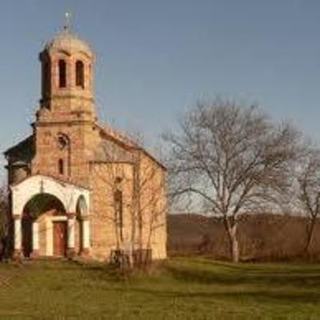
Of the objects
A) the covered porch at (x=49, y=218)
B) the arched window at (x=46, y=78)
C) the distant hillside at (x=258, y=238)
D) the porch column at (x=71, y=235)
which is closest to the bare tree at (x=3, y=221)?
the covered porch at (x=49, y=218)

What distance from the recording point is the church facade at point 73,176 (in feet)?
158

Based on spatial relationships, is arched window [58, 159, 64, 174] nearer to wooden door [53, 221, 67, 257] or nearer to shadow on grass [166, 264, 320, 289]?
wooden door [53, 221, 67, 257]

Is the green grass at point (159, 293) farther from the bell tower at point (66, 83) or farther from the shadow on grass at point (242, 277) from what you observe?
the bell tower at point (66, 83)

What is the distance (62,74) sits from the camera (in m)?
51.9

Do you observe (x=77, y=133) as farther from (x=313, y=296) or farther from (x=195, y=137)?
(x=313, y=296)

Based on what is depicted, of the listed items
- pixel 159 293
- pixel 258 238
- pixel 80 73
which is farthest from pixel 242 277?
pixel 258 238

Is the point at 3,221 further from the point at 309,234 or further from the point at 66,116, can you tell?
the point at 309,234

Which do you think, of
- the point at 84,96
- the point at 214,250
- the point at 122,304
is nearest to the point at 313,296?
the point at 122,304

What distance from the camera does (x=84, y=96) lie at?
51844mm

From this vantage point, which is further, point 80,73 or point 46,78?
point 46,78

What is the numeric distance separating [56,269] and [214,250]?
3570cm

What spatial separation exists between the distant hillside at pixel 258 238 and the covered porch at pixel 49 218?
20.1 m

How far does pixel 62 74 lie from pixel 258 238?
33.6 m

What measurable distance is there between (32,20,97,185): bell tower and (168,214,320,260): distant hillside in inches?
762
